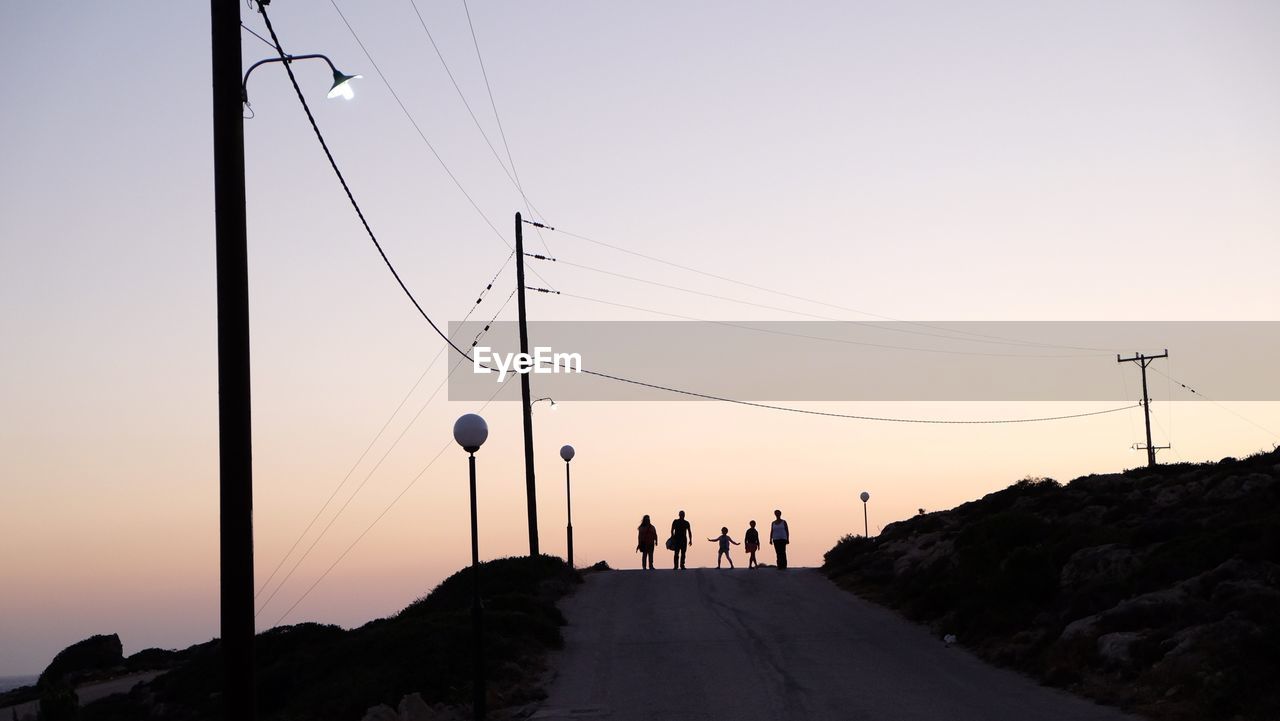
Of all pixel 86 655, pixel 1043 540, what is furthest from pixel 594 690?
pixel 86 655

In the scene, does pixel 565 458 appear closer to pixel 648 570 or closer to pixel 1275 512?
pixel 648 570

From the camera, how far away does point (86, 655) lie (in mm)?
44062

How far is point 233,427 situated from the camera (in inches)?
428

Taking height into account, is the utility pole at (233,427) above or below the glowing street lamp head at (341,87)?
below

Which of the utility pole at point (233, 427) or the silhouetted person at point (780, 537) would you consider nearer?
the utility pole at point (233, 427)

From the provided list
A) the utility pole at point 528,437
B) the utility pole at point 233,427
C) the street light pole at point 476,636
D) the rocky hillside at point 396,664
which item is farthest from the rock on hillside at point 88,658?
the utility pole at point 233,427

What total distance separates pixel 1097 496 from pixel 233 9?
2655 cm

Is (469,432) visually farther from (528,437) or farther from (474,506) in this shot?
(528,437)

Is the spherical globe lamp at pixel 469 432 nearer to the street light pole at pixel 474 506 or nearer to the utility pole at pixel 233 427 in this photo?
the street light pole at pixel 474 506

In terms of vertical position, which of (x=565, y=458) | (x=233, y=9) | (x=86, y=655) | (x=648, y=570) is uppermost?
(x=233, y=9)

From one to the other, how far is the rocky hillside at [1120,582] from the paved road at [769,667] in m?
0.82

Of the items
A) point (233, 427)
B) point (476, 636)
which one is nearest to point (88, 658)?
point (476, 636)

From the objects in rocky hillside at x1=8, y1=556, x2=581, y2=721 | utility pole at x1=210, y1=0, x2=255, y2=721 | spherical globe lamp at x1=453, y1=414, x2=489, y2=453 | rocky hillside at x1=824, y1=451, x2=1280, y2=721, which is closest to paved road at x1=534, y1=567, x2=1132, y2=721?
rocky hillside at x1=824, y1=451, x2=1280, y2=721

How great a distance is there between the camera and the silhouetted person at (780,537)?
35.3 meters
